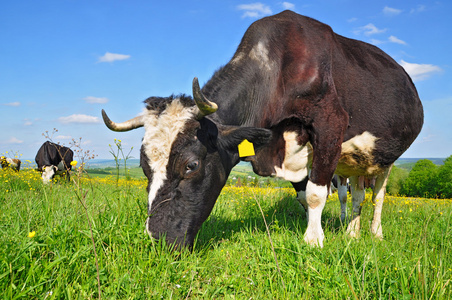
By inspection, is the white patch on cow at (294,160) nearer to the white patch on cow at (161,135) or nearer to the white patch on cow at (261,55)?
the white patch on cow at (261,55)

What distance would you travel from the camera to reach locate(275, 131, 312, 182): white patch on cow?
15.9 feet

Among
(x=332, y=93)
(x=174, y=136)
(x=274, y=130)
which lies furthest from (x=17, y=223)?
(x=332, y=93)

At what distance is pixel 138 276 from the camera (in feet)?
9.63

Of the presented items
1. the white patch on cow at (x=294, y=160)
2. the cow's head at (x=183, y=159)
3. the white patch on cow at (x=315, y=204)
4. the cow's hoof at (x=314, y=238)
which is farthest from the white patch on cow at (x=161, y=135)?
the cow's hoof at (x=314, y=238)

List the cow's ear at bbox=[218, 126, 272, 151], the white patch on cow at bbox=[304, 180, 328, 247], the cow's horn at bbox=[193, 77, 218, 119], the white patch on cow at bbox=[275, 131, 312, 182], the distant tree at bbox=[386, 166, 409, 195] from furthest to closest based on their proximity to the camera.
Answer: the distant tree at bbox=[386, 166, 409, 195] → the white patch on cow at bbox=[275, 131, 312, 182] → the white patch on cow at bbox=[304, 180, 328, 247] → the cow's ear at bbox=[218, 126, 272, 151] → the cow's horn at bbox=[193, 77, 218, 119]

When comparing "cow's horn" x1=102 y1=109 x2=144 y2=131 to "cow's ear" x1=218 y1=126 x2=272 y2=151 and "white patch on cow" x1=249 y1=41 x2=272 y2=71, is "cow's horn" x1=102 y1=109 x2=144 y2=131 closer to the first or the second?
"cow's ear" x1=218 y1=126 x2=272 y2=151

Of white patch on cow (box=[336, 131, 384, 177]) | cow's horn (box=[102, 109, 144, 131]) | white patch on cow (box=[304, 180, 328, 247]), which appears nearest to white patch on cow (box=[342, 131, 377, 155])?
white patch on cow (box=[336, 131, 384, 177])

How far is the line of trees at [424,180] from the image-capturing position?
164 feet

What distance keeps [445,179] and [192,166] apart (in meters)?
58.2

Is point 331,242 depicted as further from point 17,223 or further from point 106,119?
point 17,223

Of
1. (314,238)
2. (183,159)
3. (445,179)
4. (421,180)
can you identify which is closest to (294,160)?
(314,238)

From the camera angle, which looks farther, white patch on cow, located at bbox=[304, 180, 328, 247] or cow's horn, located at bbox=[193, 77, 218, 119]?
white patch on cow, located at bbox=[304, 180, 328, 247]

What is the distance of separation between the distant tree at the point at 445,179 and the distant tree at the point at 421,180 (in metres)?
0.97

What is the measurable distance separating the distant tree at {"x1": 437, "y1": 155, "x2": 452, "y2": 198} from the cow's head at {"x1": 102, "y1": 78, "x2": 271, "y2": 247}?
182 feet
